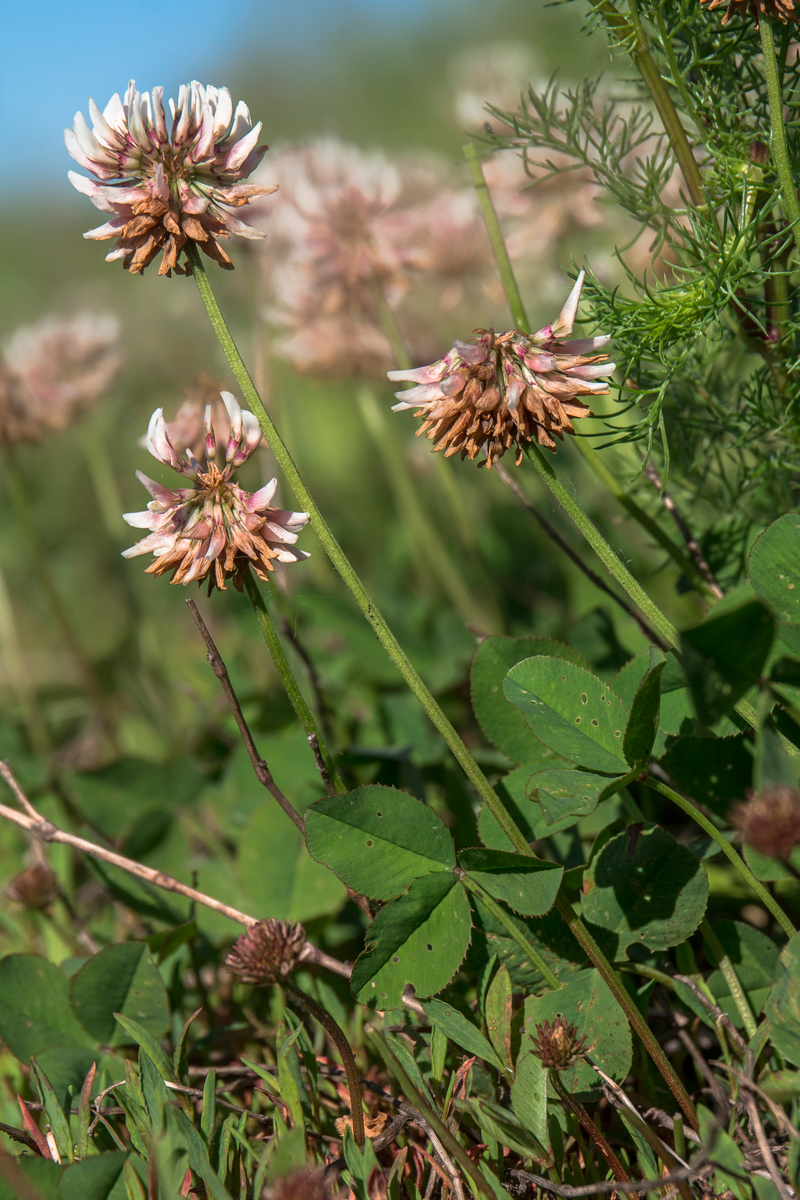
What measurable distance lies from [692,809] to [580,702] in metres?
0.16

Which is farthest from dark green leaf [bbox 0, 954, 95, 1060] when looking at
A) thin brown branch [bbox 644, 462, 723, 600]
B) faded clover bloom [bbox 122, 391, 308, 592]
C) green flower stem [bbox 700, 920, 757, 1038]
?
thin brown branch [bbox 644, 462, 723, 600]

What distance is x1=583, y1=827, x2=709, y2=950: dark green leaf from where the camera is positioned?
994mm

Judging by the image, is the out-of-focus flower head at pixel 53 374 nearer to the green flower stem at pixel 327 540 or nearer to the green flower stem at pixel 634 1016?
the green flower stem at pixel 327 540

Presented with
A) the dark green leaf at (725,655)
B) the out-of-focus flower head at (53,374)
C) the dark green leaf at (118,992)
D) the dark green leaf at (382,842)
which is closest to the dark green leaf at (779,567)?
the dark green leaf at (725,655)

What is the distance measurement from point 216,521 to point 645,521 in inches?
23.5

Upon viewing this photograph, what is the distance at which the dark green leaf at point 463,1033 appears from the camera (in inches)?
38.5

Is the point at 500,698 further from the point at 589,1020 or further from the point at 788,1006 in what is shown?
the point at 788,1006

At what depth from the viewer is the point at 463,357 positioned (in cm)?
86

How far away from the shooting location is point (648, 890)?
1018mm

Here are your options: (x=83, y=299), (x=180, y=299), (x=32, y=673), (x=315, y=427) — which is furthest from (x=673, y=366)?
(x=83, y=299)

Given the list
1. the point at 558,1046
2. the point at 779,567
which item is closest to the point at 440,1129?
the point at 558,1046

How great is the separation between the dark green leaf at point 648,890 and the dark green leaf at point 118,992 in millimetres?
562

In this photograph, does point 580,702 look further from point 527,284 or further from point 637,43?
point 527,284

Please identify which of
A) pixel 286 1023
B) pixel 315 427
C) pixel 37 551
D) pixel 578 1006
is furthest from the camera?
pixel 315 427
